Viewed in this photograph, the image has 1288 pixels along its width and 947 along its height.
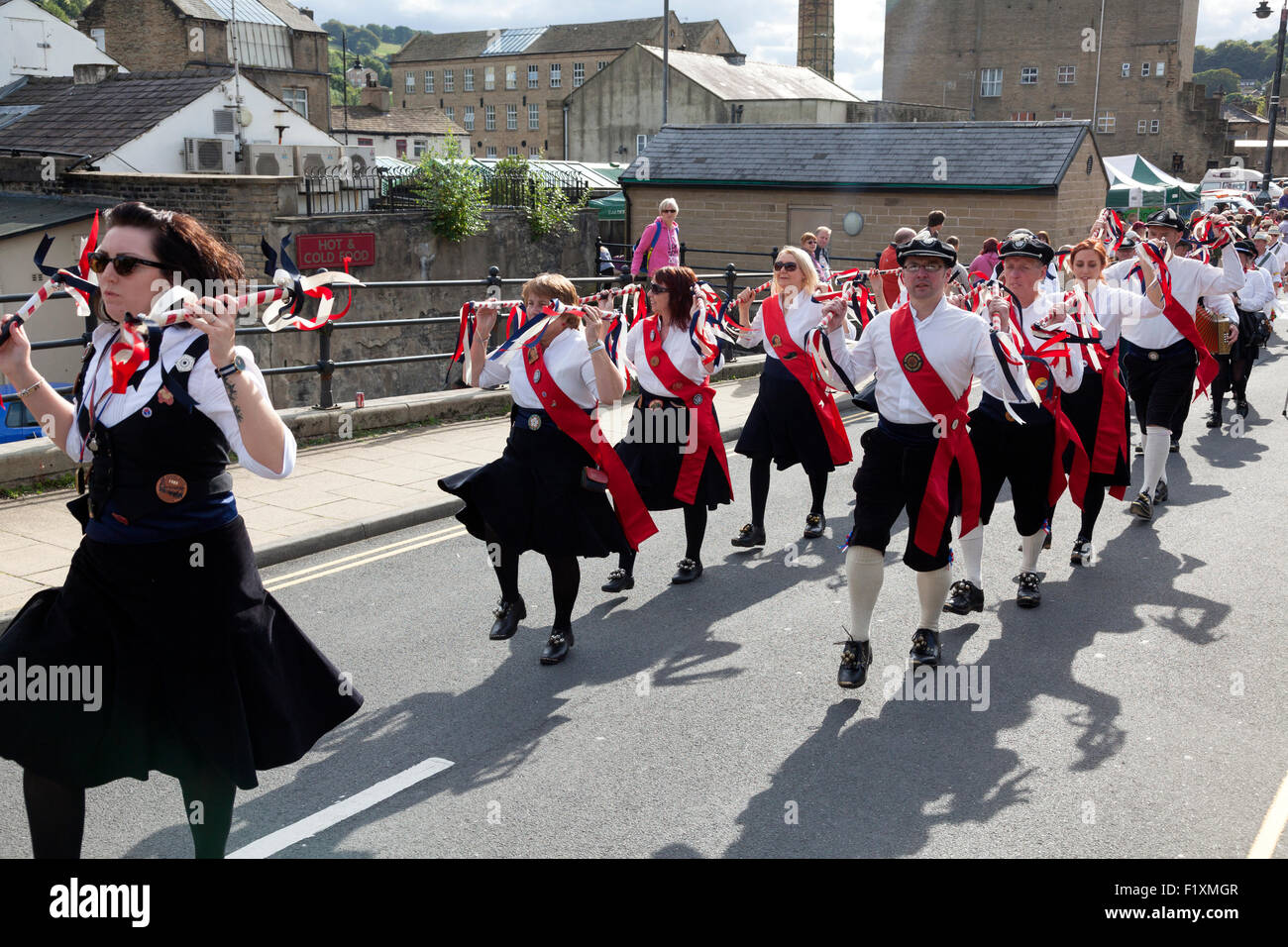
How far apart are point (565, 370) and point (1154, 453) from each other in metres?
5.13

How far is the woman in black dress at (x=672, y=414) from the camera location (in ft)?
23.5

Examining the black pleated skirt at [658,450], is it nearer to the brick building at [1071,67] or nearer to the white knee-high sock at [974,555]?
the white knee-high sock at [974,555]

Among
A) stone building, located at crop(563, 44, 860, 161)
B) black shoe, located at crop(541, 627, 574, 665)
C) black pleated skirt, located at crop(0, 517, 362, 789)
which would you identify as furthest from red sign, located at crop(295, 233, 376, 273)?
stone building, located at crop(563, 44, 860, 161)

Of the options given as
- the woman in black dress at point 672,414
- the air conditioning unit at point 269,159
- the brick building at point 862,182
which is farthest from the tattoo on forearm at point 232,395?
the air conditioning unit at point 269,159

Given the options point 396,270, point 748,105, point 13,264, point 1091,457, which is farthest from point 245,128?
point 1091,457

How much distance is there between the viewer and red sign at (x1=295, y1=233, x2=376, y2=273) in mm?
21078

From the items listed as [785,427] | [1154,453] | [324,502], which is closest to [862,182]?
[1154,453]

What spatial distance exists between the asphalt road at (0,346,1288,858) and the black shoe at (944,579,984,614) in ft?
0.23

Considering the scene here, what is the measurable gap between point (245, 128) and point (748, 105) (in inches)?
949

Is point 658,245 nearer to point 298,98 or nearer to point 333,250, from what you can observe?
point 333,250

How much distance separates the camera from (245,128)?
32.5 meters

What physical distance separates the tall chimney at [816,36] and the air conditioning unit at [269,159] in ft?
166

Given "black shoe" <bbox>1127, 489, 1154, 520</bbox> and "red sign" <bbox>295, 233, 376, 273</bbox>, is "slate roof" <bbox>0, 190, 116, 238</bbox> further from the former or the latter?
"black shoe" <bbox>1127, 489, 1154, 520</bbox>

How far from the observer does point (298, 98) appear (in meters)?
53.6
